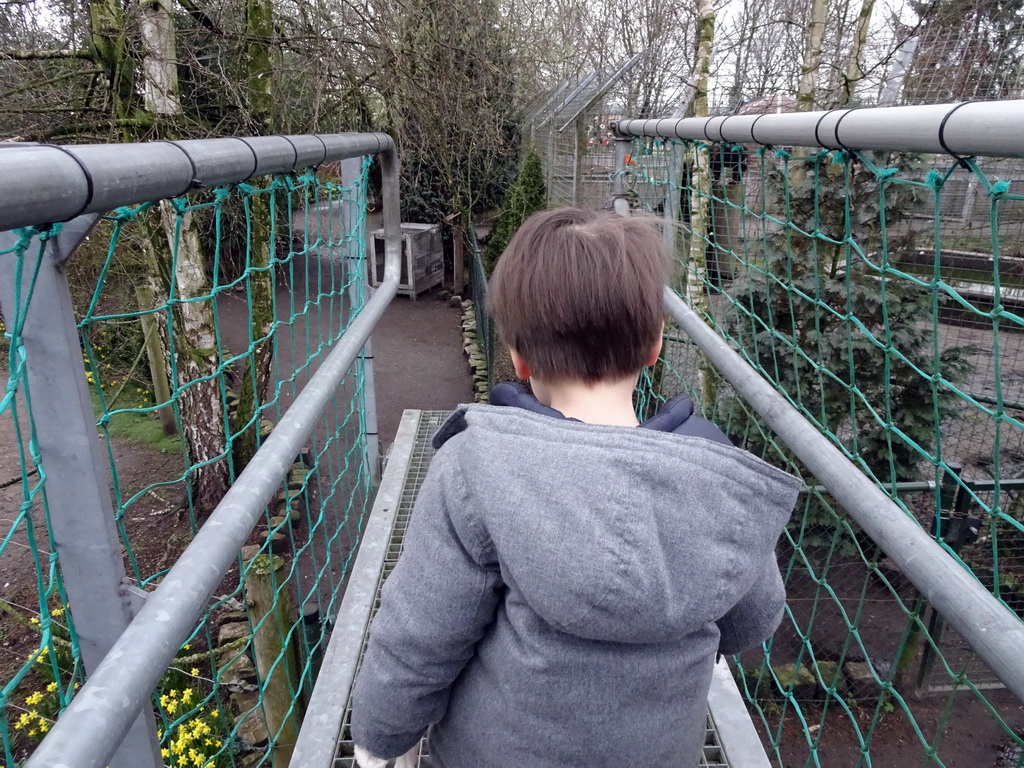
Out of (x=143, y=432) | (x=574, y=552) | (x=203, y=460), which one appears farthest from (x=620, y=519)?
(x=143, y=432)

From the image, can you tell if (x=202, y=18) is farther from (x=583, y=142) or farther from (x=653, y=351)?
(x=653, y=351)

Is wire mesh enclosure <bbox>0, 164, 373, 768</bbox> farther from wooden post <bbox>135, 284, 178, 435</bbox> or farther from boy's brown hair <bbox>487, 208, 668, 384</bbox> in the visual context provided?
boy's brown hair <bbox>487, 208, 668, 384</bbox>

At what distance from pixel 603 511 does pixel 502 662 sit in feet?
1.00

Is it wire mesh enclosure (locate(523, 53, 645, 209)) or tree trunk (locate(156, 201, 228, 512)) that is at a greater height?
wire mesh enclosure (locate(523, 53, 645, 209))

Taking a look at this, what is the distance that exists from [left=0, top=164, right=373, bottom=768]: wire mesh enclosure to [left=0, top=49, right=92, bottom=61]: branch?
3.45 ft

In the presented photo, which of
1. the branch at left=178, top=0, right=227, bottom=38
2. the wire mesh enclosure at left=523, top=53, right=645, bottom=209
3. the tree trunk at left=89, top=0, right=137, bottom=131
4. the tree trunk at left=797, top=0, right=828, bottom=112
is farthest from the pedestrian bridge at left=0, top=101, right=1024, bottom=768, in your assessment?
the wire mesh enclosure at left=523, top=53, right=645, bottom=209

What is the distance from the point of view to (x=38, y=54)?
14.3 ft

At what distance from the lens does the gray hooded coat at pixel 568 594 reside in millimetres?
808

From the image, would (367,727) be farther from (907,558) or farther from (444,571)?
(907,558)

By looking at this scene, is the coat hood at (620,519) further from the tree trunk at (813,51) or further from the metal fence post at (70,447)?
the tree trunk at (813,51)

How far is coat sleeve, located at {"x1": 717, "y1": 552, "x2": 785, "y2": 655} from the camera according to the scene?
1.01m

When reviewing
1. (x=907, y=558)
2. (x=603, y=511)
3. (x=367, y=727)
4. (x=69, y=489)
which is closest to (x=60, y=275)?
(x=69, y=489)

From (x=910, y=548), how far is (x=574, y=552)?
53cm

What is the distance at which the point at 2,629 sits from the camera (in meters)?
4.51
